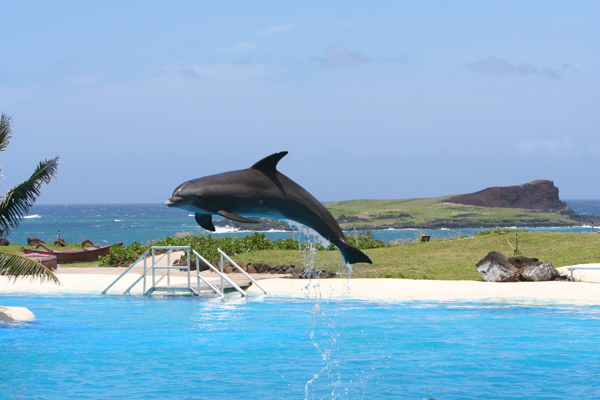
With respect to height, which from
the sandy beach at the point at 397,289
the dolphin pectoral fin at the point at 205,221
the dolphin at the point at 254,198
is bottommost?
the sandy beach at the point at 397,289

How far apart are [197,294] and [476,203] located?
4651 inches

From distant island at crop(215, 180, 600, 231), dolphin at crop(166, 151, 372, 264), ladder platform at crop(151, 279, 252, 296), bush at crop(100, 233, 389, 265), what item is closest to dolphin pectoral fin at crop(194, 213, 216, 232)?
dolphin at crop(166, 151, 372, 264)

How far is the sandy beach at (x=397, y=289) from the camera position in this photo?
17969 mm

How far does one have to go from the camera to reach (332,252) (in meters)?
27.9

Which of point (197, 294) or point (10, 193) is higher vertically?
point (10, 193)

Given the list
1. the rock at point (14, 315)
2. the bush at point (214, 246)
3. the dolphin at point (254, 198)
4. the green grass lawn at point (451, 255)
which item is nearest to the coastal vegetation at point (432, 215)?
the bush at point (214, 246)

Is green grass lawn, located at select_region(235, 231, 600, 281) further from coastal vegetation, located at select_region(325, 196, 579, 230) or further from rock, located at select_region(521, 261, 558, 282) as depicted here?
coastal vegetation, located at select_region(325, 196, 579, 230)

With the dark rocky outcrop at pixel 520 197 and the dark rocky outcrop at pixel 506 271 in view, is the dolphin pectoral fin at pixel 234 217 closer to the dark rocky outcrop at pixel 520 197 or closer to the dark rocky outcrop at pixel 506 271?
the dark rocky outcrop at pixel 506 271

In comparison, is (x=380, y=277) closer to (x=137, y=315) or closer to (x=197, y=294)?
(x=197, y=294)

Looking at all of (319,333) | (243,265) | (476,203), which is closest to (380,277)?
(243,265)

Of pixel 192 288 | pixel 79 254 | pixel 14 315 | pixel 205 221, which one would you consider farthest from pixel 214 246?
pixel 205 221

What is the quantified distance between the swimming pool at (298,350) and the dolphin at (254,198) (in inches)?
170

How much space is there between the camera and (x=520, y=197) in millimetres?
134875

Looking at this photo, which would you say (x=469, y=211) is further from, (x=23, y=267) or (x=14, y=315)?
(x=23, y=267)
